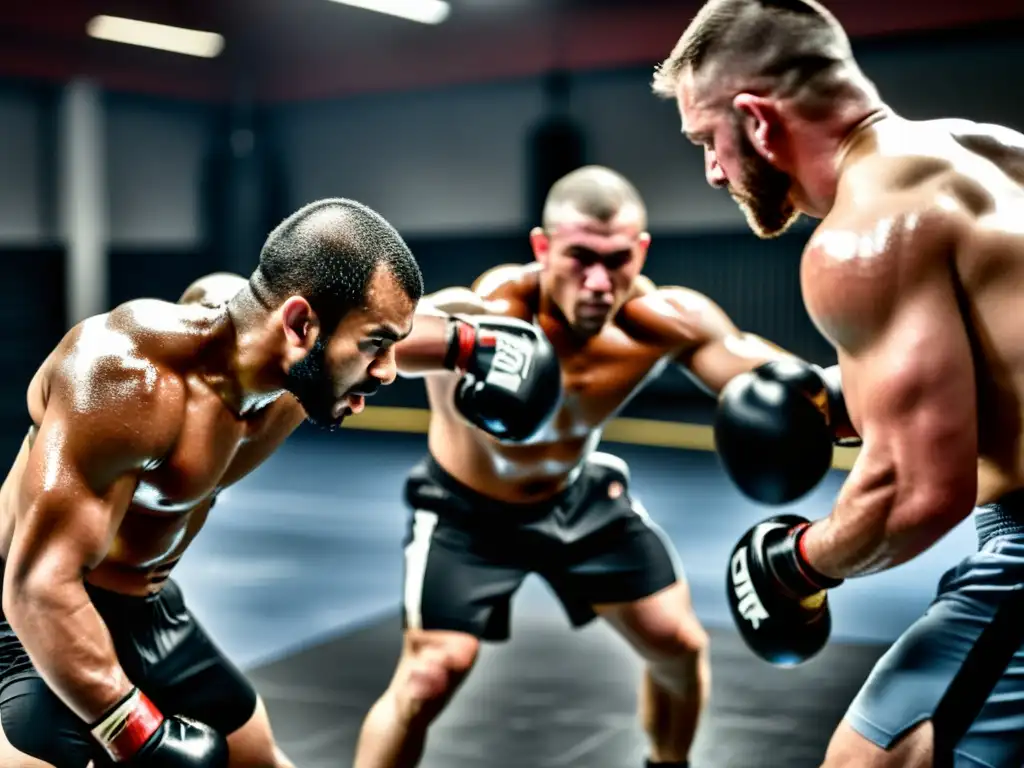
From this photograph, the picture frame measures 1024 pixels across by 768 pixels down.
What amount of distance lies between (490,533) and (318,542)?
A: 128 inches

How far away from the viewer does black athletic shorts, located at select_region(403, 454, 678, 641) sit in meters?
3.18

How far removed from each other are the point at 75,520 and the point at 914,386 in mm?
1271

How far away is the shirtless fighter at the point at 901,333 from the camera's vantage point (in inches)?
66.5

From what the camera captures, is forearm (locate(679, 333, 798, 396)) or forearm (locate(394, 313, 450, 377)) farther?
forearm (locate(679, 333, 798, 396))

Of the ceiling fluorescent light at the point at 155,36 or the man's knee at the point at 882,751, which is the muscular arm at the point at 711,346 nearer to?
the man's knee at the point at 882,751

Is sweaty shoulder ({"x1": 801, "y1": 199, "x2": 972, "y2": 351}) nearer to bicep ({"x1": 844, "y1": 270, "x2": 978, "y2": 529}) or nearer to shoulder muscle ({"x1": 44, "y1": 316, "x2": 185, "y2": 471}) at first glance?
bicep ({"x1": 844, "y1": 270, "x2": 978, "y2": 529})

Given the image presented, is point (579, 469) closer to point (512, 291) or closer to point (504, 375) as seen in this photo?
point (512, 291)

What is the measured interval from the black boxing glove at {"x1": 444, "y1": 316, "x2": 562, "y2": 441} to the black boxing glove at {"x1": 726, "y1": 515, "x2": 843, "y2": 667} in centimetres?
75

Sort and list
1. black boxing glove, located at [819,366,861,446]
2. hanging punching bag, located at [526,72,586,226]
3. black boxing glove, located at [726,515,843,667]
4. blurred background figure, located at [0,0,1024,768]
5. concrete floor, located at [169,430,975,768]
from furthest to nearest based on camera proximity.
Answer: hanging punching bag, located at [526,72,586,226] → blurred background figure, located at [0,0,1024,768] → concrete floor, located at [169,430,975,768] → black boxing glove, located at [819,366,861,446] → black boxing glove, located at [726,515,843,667]

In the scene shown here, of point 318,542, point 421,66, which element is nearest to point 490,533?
point 318,542

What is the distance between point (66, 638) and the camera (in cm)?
185

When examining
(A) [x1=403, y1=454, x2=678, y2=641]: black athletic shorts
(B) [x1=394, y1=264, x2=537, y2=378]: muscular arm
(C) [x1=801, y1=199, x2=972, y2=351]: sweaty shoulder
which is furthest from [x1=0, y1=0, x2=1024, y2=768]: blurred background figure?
(C) [x1=801, y1=199, x2=972, y2=351]: sweaty shoulder

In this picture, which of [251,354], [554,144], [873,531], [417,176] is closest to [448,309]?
[251,354]

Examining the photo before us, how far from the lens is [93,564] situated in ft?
6.21
